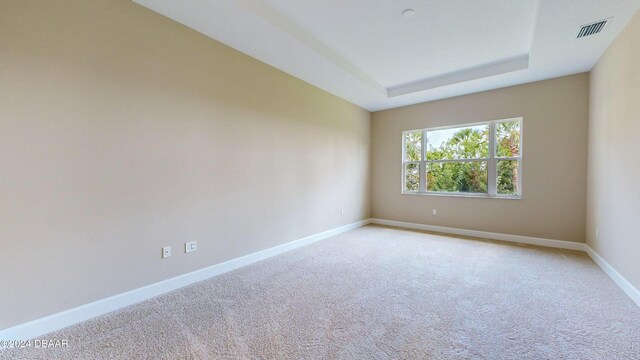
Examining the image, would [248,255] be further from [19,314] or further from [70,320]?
[19,314]

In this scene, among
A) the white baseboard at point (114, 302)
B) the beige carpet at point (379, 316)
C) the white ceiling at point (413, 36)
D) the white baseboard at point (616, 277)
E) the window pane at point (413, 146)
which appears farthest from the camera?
the window pane at point (413, 146)

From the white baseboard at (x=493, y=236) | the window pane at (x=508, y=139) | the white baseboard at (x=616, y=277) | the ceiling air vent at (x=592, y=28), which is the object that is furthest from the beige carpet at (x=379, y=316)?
the ceiling air vent at (x=592, y=28)

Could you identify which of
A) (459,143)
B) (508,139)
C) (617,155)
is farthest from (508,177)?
(617,155)

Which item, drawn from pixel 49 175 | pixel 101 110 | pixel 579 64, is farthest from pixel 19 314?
pixel 579 64

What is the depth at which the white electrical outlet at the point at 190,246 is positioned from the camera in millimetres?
2646

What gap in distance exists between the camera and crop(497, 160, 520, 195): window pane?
4.42 m

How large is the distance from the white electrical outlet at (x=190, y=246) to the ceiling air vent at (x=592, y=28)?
4493 mm

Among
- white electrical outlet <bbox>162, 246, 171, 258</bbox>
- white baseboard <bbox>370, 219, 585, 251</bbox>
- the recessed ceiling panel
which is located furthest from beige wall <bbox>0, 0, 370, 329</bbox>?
white baseboard <bbox>370, 219, 585, 251</bbox>

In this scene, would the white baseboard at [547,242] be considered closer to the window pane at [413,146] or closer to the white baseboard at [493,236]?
the white baseboard at [493,236]

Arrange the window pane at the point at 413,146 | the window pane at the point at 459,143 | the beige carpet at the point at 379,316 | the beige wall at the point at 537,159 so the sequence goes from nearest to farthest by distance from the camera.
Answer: the beige carpet at the point at 379,316 < the beige wall at the point at 537,159 < the window pane at the point at 459,143 < the window pane at the point at 413,146

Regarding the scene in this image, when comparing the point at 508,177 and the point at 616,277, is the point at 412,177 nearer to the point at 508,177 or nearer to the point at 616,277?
the point at 508,177

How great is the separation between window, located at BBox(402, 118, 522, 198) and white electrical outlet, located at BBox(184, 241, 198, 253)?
425cm

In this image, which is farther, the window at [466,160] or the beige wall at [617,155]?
the window at [466,160]

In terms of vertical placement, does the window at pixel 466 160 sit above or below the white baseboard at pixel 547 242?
above
